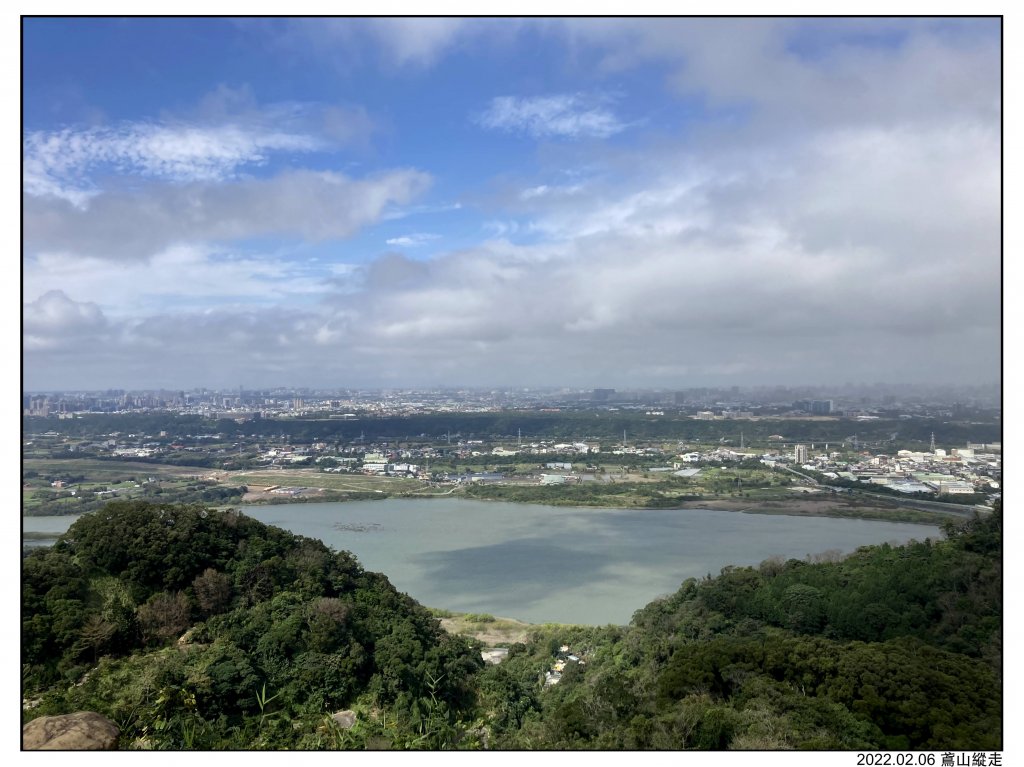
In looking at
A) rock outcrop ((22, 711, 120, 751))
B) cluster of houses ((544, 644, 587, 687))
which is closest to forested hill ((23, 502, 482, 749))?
rock outcrop ((22, 711, 120, 751))

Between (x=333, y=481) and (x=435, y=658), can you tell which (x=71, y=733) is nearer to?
(x=435, y=658)

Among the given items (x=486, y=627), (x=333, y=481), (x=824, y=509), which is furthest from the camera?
(x=333, y=481)

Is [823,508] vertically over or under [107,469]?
under

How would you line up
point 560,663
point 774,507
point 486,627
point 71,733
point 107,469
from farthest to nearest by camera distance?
point 774,507 < point 107,469 < point 486,627 < point 560,663 < point 71,733

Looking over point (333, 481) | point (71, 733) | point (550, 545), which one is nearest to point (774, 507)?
point (550, 545)

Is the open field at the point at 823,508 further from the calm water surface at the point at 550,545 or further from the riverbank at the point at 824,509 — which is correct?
the calm water surface at the point at 550,545

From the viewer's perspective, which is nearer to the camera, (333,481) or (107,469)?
(107,469)

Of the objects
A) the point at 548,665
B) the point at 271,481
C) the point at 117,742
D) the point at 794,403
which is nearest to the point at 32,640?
the point at 117,742
